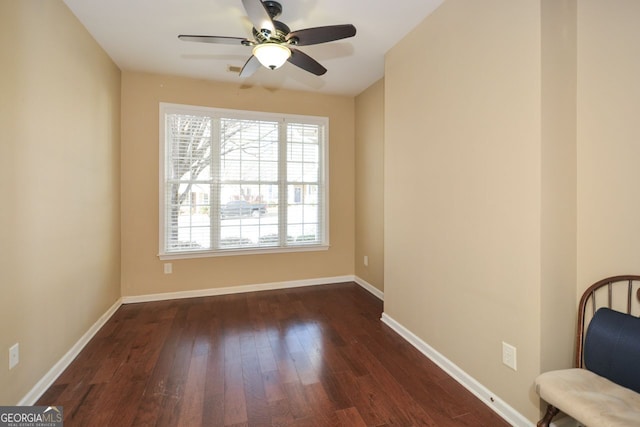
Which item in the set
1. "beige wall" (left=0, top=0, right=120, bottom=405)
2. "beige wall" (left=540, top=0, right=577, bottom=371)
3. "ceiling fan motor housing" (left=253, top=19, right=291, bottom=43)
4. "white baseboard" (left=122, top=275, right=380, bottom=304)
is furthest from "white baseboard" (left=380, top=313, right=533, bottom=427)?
"beige wall" (left=0, top=0, right=120, bottom=405)

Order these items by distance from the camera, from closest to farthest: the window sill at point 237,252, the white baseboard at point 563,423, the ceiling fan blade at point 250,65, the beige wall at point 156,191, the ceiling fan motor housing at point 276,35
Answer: the white baseboard at point 563,423, the ceiling fan motor housing at point 276,35, the ceiling fan blade at point 250,65, the beige wall at point 156,191, the window sill at point 237,252

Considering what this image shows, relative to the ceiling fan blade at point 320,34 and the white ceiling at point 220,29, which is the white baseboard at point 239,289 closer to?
the white ceiling at point 220,29

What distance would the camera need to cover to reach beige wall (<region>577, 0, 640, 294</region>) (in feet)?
4.68

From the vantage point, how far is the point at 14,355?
5.42 feet

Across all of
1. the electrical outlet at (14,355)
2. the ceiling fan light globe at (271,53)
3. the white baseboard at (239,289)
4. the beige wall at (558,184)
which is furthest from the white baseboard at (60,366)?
the beige wall at (558,184)

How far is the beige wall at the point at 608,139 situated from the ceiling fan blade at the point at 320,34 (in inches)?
51.7

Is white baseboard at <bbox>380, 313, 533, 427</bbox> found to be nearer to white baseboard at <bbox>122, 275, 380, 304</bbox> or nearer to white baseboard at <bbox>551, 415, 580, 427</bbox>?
white baseboard at <bbox>551, 415, 580, 427</bbox>

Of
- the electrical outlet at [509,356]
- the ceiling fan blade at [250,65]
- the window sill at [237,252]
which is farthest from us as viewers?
the window sill at [237,252]

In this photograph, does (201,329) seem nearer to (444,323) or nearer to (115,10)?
(444,323)

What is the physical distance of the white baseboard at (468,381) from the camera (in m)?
1.63

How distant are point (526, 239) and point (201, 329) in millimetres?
2803

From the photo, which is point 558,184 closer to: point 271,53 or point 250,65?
point 271,53

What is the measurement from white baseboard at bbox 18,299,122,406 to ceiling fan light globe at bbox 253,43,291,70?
266 cm

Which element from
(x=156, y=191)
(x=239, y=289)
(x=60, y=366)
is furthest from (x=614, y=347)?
(x=156, y=191)
